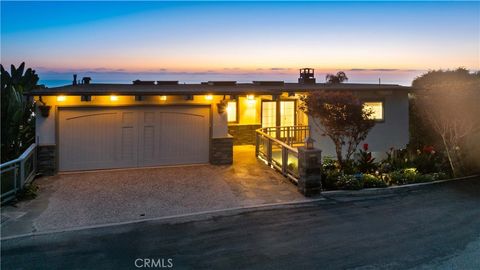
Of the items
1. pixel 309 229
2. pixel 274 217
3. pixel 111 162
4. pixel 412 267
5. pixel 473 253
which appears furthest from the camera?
pixel 111 162

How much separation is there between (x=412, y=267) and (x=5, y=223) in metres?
7.89

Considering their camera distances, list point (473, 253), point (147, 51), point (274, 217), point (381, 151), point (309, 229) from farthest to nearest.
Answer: point (147, 51) → point (381, 151) → point (274, 217) → point (309, 229) → point (473, 253)

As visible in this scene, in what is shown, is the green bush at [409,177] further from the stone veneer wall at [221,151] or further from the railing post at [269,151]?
the stone veneer wall at [221,151]

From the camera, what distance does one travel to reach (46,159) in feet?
38.9

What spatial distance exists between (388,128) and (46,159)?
45.8ft

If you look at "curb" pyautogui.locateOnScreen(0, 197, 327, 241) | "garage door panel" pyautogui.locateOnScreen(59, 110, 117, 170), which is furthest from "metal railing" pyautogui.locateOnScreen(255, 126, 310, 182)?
"garage door panel" pyautogui.locateOnScreen(59, 110, 117, 170)

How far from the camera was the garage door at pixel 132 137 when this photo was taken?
40.2ft

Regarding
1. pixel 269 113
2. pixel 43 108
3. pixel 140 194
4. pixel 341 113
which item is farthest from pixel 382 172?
pixel 43 108

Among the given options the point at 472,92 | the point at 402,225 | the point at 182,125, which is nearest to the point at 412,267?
the point at 402,225

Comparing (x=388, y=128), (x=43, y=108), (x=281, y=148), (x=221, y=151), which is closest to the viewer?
(x=43, y=108)

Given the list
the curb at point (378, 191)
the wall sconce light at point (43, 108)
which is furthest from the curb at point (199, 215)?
the wall sconce light at point (43, 108)

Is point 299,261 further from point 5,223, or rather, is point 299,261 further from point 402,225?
point 5,223

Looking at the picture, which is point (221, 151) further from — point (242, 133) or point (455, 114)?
point (455, 114)

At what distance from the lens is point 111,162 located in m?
A: 12.7
